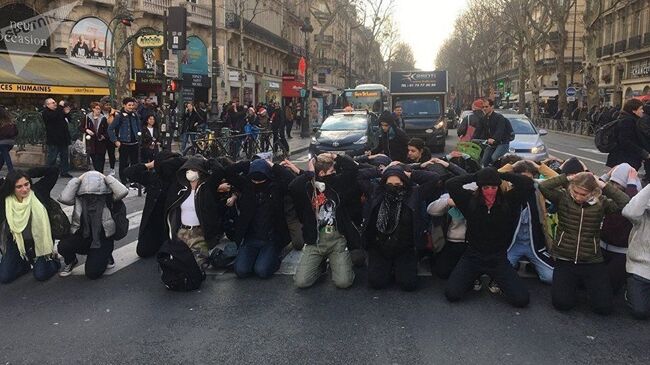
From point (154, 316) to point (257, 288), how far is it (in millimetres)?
1148

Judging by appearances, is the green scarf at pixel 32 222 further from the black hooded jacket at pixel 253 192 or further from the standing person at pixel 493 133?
the standing person at pixel 493 133

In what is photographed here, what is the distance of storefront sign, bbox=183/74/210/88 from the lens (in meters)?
34.3

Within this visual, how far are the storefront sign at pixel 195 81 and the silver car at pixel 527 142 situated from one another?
2272cm

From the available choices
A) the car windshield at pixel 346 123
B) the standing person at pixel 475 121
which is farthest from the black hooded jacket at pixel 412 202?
the car windshield at pixel 346 123

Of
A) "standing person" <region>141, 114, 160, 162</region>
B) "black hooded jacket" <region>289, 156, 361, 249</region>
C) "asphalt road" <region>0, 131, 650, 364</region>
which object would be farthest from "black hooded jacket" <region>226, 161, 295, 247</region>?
"standing person" <region>141, 114, 160, 162</region>

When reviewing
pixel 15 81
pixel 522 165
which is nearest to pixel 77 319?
pixel 522 165

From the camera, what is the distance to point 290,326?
4.86 meters

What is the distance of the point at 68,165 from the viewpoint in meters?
13.3

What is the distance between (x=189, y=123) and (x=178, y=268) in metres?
12.8

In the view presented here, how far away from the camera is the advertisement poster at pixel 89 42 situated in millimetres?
26109

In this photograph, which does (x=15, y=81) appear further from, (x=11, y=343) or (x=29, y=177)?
(x=11, y=343)

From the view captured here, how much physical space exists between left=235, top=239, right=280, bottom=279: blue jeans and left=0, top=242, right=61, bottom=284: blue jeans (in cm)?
196

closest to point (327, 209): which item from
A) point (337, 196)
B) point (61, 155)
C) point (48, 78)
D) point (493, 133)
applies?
point (337, 196)

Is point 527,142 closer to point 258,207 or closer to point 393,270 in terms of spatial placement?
point 393,270
